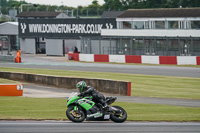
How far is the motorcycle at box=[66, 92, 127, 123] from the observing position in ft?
50.2

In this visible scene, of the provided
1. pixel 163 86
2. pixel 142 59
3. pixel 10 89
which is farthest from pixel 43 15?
pixel 10 89

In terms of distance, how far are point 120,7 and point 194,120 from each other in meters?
102

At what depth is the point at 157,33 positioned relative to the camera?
178 ft

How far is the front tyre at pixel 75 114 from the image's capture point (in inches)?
600

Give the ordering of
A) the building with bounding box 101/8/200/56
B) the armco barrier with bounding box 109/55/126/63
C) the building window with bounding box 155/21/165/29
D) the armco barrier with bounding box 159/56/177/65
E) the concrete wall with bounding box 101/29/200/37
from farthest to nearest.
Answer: the building window with bounding box 155/21/165/29 < the concrete wall with bounding box 101/29/200/37 < the armco barrier with bounding box 109/55/126/63 < the building with bounding box 101/8/200/56 < the armco barrier with bounding box 159/56/177/65

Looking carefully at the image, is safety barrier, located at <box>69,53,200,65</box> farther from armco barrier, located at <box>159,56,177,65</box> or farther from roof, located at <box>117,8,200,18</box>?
roof, located at <box>117,8,200,18</box>

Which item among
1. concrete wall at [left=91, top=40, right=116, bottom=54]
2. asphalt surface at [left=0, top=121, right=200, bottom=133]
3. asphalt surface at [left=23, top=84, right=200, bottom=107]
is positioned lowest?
asphalt surface at [left=23, top=84, right=200, bottom=107]

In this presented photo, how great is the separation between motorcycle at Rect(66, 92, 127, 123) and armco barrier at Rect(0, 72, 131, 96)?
9759 millimetres

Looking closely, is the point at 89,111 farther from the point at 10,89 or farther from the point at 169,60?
the point at 169,60

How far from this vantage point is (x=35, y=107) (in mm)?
19109

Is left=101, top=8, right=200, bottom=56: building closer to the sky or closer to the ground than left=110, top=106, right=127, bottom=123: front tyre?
closer to the sky

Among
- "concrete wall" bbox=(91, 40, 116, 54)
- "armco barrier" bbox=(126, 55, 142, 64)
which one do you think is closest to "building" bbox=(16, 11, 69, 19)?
"concrete wall" bbox=(91, 40, 116, 54)

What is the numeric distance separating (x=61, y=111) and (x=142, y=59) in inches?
1230

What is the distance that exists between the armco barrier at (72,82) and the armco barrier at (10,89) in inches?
206
